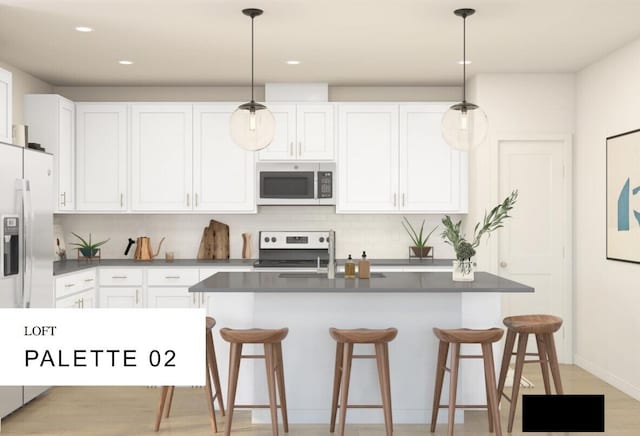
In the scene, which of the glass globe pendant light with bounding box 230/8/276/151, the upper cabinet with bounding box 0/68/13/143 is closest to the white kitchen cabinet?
the upper cabinet with bounding box 0/68/13/143

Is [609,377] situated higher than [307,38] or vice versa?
[307,38]

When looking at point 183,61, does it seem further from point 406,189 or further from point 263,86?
point 406,189

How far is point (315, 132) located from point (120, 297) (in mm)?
2317

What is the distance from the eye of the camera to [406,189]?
6477 millimetres

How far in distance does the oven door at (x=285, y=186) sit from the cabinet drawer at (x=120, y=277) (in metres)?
1.30

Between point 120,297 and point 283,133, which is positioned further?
point 283,133

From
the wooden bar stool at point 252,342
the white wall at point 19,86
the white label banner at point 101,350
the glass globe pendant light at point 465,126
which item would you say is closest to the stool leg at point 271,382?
the wooden bar stool at point 252,342

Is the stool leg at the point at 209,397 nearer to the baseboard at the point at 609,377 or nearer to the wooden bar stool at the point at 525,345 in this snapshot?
the wooden bar stool at the point at 525,345

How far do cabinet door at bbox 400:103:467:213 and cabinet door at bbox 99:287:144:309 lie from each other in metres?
2.55

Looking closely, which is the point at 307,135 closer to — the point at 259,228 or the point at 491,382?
the point at 259,228

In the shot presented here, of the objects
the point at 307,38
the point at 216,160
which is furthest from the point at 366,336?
the point at 216,160

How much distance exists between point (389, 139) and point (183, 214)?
7.03 ft

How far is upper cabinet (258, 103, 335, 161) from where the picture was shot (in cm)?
646

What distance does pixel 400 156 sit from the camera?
21.2 ft
